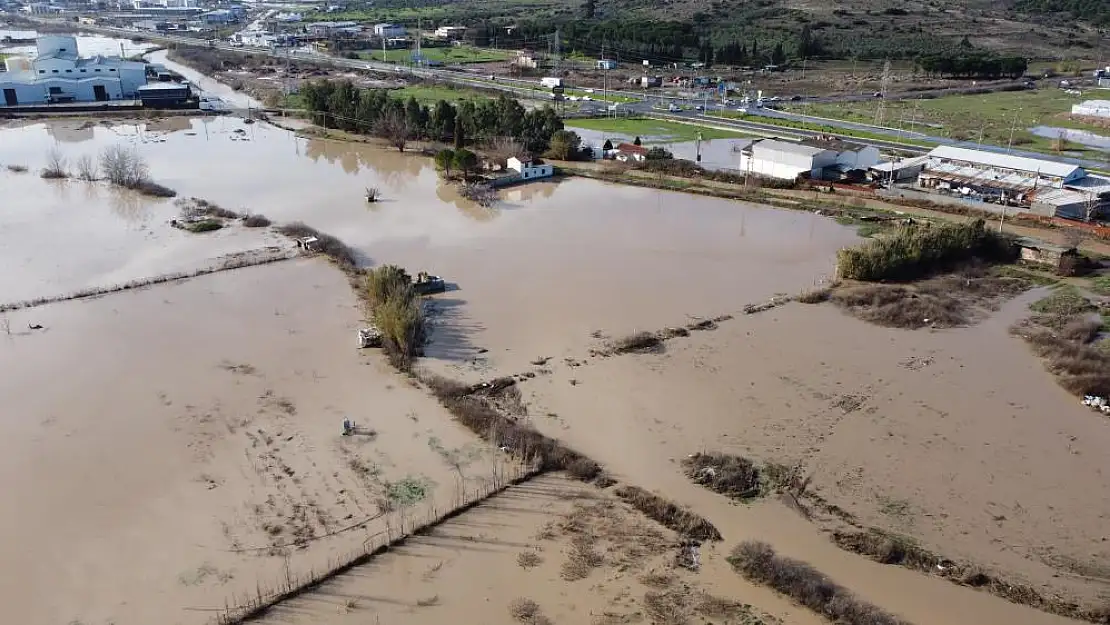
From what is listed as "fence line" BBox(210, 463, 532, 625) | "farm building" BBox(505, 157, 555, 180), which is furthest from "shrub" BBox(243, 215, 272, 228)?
"fence line" BBox(210, 463, 532, 625)

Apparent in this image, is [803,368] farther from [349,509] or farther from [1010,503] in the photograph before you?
[349,509]

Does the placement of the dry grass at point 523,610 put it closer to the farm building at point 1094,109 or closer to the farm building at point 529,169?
the farm building at point 529,169

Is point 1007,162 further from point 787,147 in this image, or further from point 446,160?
point 446,160

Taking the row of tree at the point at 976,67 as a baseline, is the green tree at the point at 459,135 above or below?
below

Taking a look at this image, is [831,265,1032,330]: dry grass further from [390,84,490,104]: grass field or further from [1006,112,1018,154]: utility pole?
[390,84,490,104]: grass field

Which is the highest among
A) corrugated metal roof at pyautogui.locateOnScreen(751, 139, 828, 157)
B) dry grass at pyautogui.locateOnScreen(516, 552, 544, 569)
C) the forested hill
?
the forested hill

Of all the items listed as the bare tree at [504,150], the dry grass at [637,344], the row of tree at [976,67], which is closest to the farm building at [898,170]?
the bare tree at [504,150]
